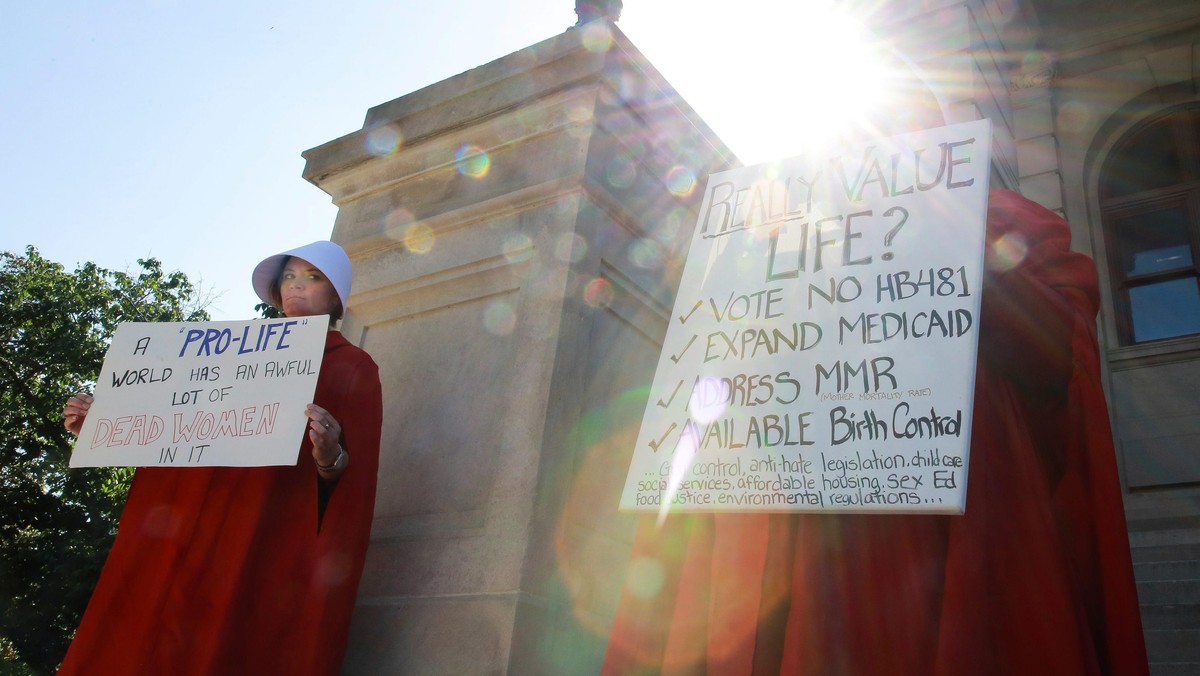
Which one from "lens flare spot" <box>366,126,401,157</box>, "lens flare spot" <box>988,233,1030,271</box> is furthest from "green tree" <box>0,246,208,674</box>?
"lens flare spot" <box>988,233,1030,271</box>

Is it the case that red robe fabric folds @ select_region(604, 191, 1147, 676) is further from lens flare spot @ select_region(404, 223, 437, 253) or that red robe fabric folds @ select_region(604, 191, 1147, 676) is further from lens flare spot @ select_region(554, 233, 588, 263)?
lens flare spot @ select_region(404, 223, 437, 253)

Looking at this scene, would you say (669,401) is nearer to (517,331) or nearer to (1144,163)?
(517,331)

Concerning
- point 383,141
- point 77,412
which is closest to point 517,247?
point 383,141

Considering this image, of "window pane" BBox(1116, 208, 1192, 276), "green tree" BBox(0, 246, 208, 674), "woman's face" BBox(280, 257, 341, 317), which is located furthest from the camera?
"green tree" BBox(0, 246, 208, 674)

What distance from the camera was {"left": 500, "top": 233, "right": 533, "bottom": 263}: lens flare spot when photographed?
10.6 ft

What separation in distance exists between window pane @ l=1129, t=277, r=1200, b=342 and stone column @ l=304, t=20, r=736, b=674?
176 inches

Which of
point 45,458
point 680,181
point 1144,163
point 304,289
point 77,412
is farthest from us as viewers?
point 45,458

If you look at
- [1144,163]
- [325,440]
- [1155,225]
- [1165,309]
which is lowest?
[325,440]

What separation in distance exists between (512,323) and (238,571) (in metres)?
1.15

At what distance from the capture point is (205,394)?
2883 mm

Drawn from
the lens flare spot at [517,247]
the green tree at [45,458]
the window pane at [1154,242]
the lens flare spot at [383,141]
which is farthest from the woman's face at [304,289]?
the green tree at [45,458]

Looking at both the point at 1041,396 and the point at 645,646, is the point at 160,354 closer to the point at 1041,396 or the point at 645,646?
the point at 645,646

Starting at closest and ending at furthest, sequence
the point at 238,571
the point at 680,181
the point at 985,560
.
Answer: the point at 985,560
the point at 238,571
the point at 680,181

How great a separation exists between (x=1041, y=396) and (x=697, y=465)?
2.82ft
